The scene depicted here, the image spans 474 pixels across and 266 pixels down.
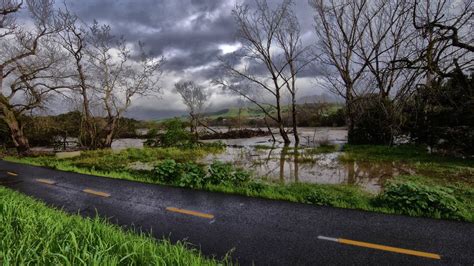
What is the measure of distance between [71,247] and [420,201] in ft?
22.1

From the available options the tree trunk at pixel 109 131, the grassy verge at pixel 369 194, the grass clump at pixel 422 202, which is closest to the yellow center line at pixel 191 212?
the grassy verge at pixel 369 194

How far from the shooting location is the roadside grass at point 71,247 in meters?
3.07

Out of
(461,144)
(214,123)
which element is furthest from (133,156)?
(214,123)

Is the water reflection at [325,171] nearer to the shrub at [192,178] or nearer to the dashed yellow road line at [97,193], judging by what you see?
the shrub at [192,178]

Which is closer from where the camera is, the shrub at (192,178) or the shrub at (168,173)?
the shrub at (192,178)

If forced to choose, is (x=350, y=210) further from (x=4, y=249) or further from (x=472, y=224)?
(x=4, y=249)

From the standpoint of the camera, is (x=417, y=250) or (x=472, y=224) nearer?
(x=417, y=250)

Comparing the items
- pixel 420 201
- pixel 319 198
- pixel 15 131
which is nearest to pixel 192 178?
pixel 319 198

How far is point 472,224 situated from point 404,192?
5.08 ft

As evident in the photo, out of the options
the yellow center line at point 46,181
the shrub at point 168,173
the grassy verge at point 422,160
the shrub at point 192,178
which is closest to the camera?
the shrub at point 192,178

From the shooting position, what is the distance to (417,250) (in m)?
4.64

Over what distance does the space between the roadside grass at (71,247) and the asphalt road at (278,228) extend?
129cm

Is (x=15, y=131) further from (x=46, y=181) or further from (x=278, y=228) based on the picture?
(x=278, y=228)

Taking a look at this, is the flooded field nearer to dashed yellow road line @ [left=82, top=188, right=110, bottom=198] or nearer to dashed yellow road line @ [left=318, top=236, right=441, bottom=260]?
dashed yellow road line @ [left=318, top=236, right=441, bottom=260]
